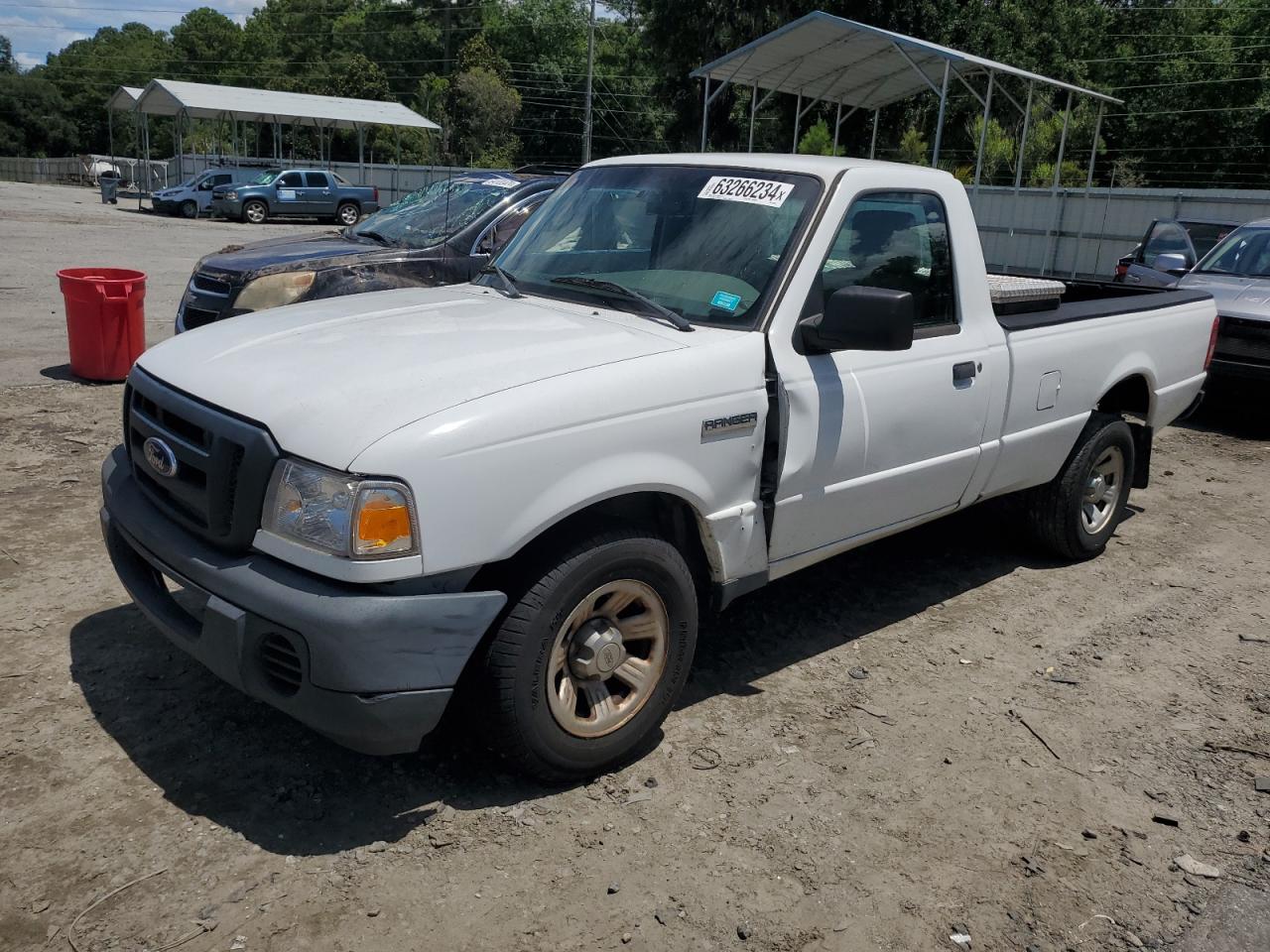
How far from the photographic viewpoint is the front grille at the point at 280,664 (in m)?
2.87

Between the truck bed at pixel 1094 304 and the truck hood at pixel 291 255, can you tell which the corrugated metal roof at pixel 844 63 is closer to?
the truck bed at pixel 1094 304

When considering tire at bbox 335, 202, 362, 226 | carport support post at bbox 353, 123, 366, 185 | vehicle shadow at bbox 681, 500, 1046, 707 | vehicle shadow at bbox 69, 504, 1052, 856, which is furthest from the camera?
carport support post at bbox 353, 123, 366, 185

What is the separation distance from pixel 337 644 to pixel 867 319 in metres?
1.97

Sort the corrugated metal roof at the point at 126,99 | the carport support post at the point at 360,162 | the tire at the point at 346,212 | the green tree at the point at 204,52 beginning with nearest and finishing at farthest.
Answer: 1. the tire at the point at 346,212
2. the carport support post at the point at 360,162
3. the corrugated metal roof at the point at 126,99
4. the green tree at the point at 204,52

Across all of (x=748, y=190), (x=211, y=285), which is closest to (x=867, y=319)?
(x=748, y=190)

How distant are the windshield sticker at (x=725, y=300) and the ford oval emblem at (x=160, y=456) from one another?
187cm

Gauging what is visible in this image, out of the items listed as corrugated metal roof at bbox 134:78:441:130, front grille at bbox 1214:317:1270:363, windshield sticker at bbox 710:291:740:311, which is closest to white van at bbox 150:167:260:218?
corrugated metal roof at bbox 134:78:441:130

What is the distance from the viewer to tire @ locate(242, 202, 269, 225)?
32.7m

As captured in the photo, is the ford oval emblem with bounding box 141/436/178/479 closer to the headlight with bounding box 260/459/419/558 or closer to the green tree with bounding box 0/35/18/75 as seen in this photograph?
the headlight with bounding box 260/459/419/558

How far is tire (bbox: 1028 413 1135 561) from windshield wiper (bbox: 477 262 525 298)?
2982 millimetres

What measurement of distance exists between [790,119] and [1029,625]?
33631 mm

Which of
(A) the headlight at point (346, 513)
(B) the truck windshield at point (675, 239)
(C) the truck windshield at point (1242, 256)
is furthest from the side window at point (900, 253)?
(C) the truck windshield at point (1242, 256)

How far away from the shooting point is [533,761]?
127 inches

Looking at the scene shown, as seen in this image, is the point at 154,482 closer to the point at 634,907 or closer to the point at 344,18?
the point at 634,907
